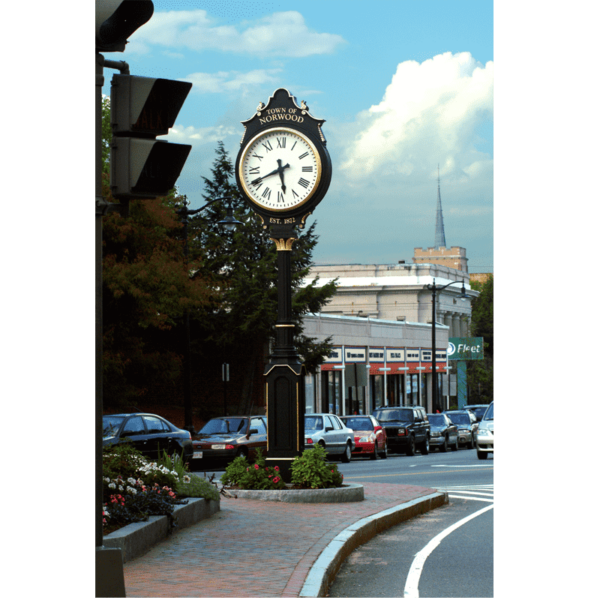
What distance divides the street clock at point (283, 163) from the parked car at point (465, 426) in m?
29.3

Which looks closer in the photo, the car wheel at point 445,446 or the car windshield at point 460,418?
the car wheel at point 445,446

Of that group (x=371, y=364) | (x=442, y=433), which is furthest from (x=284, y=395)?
(x=371, y=364)

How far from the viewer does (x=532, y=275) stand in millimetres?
2947

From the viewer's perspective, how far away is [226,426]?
93.0ft

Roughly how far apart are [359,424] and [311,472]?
63.5 feet

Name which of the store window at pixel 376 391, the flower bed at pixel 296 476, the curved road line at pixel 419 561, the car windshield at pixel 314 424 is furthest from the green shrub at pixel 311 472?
the store window at pixel 376 391

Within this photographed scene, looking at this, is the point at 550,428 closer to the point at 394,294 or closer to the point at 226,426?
the point at 226,426

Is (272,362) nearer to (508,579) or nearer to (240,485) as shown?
(240,485)

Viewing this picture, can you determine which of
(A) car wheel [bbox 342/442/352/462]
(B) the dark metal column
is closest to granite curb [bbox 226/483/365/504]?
(B) the dark metal column

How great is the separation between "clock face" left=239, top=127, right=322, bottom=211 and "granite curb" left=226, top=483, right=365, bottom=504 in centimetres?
508

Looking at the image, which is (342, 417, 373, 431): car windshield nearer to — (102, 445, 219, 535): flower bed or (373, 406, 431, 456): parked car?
(373, 406, 431, 456): parked car

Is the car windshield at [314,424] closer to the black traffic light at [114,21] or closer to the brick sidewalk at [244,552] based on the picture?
the brick sidewalk at [244,552]

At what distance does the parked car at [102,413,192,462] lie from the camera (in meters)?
23.2

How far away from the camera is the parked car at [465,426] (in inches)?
1747
